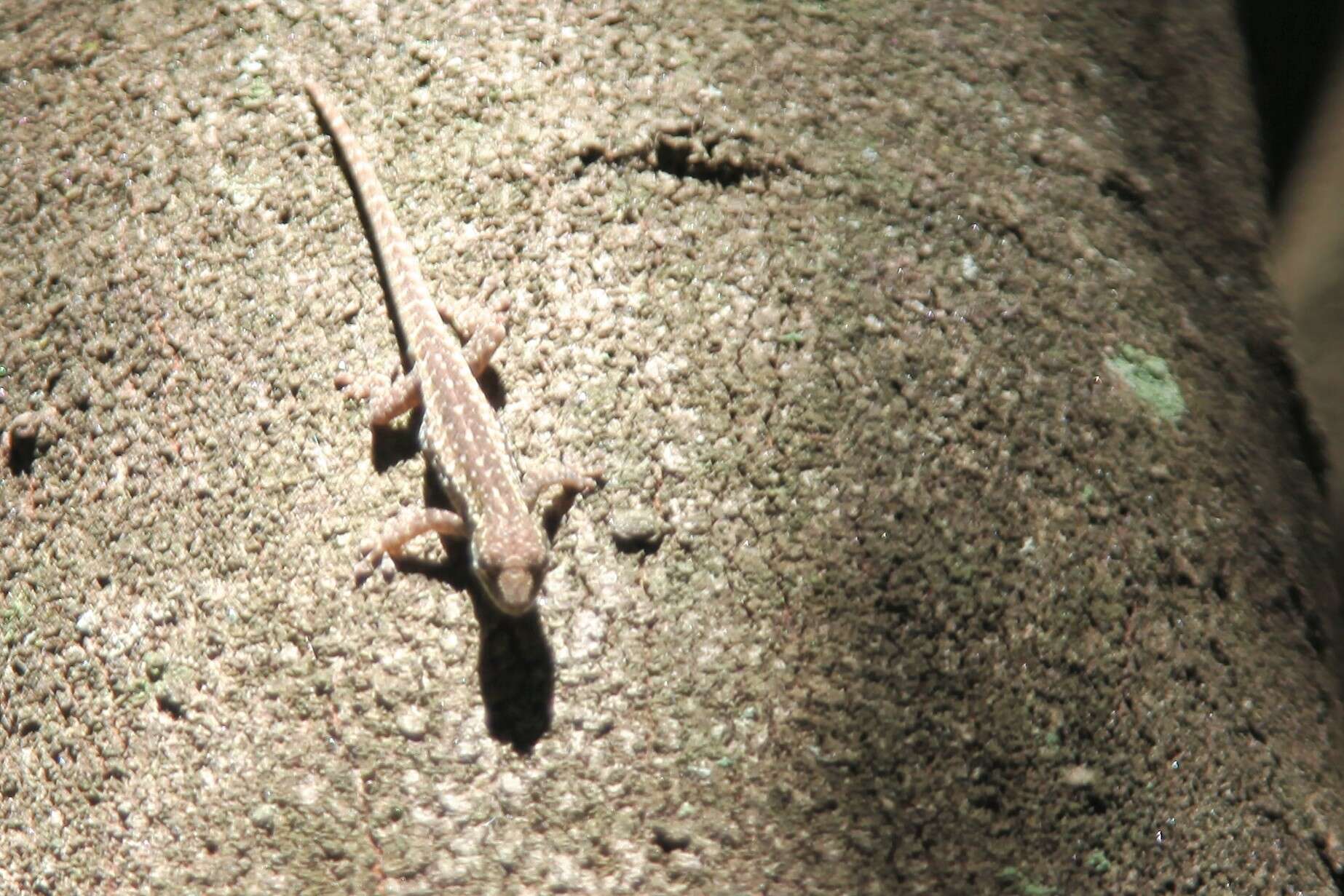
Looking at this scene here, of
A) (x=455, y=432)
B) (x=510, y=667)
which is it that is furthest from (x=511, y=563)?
(x=455, y=432)

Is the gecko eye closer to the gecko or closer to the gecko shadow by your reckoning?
the gecko

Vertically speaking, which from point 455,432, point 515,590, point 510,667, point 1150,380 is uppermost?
point 1150,380

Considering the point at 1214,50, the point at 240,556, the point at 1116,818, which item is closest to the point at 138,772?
the point at 240,556

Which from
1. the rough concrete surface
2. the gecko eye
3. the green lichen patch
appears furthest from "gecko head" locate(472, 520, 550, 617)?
the green lichen patch

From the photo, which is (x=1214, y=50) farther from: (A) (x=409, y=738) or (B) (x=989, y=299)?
(A) (x=409, y=738)

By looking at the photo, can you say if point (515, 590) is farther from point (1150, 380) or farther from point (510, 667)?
point (1150, 380)

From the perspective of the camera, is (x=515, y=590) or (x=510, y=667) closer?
(x=515, y=590)

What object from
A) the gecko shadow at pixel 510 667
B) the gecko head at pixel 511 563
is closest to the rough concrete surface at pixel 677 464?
the gecko shadow at pixel 510 667
